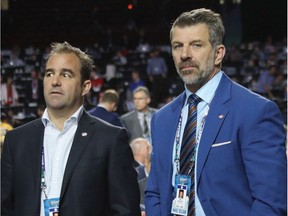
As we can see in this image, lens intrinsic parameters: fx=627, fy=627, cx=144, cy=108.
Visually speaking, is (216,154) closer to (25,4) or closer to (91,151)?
(91,151)

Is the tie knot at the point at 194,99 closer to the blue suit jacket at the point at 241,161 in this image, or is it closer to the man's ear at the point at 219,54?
the blue suit jacket at the point at 241,161

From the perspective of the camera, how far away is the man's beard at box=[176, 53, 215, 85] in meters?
2.97

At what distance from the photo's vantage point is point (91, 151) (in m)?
3.22

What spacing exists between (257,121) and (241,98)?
0.58 ft

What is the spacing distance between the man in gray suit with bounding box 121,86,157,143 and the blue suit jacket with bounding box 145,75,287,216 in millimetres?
6217

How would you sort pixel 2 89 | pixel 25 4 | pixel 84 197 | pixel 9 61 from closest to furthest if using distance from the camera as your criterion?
pixel 84 197
pixel 2 89
pixel 9 61
pixel 25 4

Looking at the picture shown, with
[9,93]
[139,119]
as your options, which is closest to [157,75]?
[9,93]

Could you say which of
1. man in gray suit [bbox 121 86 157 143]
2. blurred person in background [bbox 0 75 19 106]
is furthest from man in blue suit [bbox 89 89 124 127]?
blurred person in background [bbox 0 75 19 106]

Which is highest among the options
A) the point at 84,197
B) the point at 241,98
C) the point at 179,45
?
the point at 179,45

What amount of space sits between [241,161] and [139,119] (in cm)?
657

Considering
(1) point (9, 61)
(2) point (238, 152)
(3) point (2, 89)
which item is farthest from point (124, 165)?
(1) point (9, 61)

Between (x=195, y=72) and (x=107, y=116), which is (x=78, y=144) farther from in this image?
(x=107, y=116)

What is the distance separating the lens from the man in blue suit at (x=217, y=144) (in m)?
2.81

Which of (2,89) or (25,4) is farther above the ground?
(25,4)
